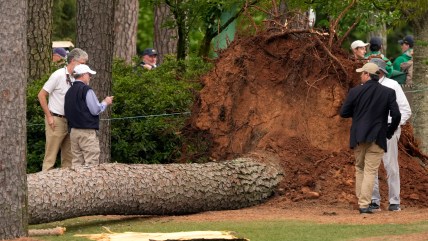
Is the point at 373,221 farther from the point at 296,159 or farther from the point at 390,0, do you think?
the point at 390,0

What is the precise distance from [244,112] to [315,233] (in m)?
5.08

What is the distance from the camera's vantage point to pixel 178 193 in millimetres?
15477

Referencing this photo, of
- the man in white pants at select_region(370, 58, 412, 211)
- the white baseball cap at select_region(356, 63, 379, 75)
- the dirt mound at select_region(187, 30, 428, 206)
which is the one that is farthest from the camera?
the dirt mound at select_region(187, 30, 428, 206)

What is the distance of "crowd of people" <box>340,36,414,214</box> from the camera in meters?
15.5

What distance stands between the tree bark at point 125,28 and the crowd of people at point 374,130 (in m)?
14.6

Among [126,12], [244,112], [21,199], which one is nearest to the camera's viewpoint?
[21,199]

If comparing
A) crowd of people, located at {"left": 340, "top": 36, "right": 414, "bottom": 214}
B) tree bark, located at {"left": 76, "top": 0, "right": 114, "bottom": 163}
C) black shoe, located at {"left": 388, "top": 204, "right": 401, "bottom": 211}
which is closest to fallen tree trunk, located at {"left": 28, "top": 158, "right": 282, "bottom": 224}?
crowd of people, located at {"left": 340, "top": 36, "right": 414, "bottom": 214}

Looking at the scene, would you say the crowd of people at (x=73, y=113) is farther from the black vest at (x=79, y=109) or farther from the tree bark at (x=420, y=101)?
the tree bark at (x=420, y=101)

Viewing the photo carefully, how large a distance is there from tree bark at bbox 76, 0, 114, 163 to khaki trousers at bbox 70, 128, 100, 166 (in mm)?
1665

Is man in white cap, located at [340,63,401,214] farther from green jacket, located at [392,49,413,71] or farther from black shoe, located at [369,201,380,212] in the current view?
green jacket, located at [392,49,413,71]

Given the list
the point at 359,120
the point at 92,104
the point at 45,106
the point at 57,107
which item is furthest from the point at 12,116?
the point at 57,107

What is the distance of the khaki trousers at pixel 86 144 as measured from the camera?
1702 cm

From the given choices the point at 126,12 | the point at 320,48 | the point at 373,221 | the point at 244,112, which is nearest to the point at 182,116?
the point at 244,112

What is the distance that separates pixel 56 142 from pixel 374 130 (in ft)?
16.4
